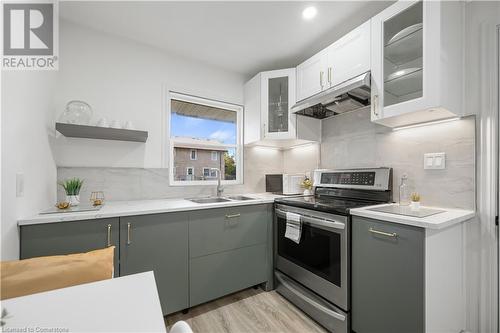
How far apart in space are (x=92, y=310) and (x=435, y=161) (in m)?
2.17

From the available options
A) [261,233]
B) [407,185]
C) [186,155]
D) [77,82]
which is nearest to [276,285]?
[261,233]

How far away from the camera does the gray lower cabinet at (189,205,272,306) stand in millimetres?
1867

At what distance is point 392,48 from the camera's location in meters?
1.63

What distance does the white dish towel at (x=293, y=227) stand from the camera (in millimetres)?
1939

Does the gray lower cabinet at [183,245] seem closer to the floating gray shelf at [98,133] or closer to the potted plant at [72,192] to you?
the potted plant at [72,192]

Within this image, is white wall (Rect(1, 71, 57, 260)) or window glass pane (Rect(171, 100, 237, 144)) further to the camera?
window glass pane (Rect(171, 100, 237, 144))

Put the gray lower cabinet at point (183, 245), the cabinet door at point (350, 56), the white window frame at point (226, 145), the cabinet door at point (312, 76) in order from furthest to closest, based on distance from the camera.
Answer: the white window frame at point (226, 145)
the cabinet door at point (312, 76)
the cabinet door at point (350, 56)
the gray lower cabinet at point (183, 245)

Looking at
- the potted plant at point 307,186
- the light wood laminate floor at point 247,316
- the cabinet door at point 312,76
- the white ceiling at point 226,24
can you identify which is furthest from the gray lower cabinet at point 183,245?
the white ceiling at point 226,24

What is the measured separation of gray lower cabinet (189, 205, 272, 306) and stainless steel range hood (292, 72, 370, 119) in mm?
1121

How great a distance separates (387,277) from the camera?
137 cm

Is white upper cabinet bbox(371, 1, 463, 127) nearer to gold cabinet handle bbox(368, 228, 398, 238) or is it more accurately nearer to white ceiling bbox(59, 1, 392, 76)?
white ceiling bbox(59, 1, 392, 76)

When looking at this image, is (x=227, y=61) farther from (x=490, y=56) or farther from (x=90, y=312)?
(x=90, y=312)

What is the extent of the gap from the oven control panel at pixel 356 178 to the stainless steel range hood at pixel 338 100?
25.3 inches

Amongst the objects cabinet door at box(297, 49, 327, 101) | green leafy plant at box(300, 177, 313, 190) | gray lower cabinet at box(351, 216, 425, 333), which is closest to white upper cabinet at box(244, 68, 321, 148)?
cabinet door at box(297, 49, 327, 101)
